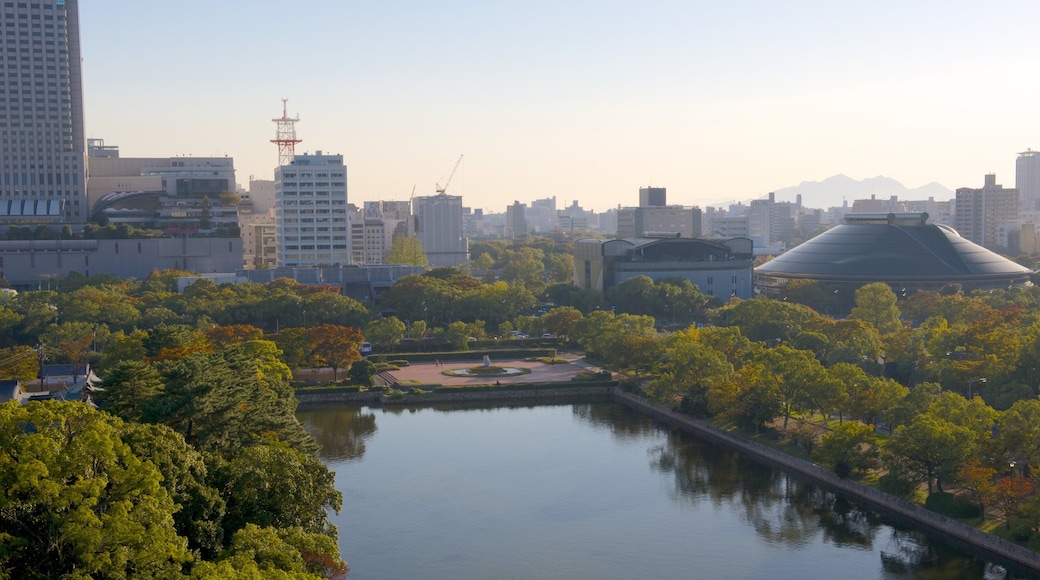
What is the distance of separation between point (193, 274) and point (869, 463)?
143 feet

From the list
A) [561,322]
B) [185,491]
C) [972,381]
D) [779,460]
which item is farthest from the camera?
[561,322]

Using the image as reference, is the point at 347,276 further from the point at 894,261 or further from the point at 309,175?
the point at 894,261

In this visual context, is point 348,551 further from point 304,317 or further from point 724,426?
point 304,317

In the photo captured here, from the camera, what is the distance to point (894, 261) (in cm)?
5816

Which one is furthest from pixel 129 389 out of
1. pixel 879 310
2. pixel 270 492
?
pixel 879 310

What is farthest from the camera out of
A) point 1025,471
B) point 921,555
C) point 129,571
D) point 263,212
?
point 263,212

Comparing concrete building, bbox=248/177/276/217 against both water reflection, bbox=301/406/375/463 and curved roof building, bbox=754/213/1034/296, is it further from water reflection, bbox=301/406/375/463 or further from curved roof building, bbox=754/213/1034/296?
water reflection, bbox=301/406/375/463

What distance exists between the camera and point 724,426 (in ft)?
97.5

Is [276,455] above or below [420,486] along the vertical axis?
above

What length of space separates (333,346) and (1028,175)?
145012 mm

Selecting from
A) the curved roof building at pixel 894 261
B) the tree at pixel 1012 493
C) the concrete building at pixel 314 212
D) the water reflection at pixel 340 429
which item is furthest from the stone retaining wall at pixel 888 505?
the concrete building at pixel 314 212

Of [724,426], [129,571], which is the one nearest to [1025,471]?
[724,426]

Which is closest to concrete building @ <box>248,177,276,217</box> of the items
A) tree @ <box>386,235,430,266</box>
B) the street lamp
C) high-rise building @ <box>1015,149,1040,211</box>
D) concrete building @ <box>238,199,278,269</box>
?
concrete building @ <box>238,199,278,269</box>

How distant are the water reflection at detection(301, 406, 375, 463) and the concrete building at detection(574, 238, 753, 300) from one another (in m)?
25.8
